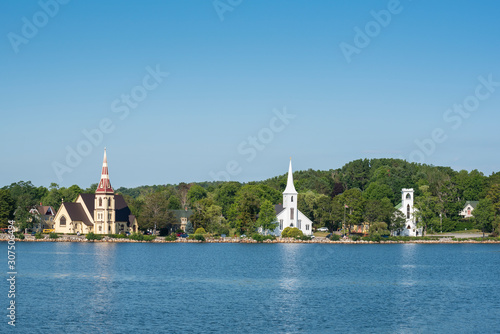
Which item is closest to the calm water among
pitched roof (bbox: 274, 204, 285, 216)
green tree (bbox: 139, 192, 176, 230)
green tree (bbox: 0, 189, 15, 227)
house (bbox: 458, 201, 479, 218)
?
green tree (bbox: 139, 192, 176, 230)

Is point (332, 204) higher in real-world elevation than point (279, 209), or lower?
higher

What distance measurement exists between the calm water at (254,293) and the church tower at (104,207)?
3626 cm

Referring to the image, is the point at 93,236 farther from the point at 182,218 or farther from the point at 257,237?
the point at 182,218

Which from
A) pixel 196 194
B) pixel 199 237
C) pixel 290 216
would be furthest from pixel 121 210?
pixel 196 194

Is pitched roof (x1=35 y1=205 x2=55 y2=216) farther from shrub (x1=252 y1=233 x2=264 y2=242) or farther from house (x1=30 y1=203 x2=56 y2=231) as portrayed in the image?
shrub (x1=252 y1=233 x2=264 y2=242)

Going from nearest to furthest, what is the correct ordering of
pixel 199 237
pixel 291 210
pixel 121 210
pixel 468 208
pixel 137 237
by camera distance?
pixel 199 237 → pixel 137 237 → pixel 291 210 → pixel 121 210 → pixel 468 208

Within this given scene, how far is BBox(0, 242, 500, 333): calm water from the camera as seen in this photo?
3444 cm

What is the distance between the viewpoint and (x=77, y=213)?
11588 cm

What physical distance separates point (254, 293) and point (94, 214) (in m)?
76.2

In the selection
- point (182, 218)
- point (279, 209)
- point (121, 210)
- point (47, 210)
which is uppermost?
point (279, 209)

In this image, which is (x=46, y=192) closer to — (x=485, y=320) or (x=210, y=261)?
(x=210, y=261)

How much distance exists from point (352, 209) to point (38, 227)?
62.5m

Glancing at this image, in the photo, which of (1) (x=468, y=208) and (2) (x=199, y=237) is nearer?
(2) (x=199, y=237)

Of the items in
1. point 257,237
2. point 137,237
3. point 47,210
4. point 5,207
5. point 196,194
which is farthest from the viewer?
point 196,194
